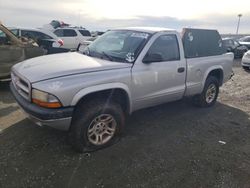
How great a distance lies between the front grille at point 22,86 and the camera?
3.49 metres

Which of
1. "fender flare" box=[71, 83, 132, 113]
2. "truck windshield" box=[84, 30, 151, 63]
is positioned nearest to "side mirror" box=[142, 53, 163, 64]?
"truck windshield" box=[84, 30, 151, 63]

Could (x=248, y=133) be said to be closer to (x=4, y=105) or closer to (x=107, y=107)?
(x=107, y=107)

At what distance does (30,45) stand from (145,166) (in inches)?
198

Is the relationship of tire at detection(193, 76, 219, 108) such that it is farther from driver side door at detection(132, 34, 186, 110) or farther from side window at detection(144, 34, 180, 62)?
side window at detection(144, 34, 180, 62)

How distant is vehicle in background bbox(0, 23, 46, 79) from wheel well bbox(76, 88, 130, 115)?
3865 mm


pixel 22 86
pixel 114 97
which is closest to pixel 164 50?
pixel 114 97

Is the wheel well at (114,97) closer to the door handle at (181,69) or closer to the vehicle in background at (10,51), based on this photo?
the door handle at (181,69)

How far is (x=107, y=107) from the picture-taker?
12.3 ft

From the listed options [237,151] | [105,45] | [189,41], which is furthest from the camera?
[189,41]

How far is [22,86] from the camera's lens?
12.0ft

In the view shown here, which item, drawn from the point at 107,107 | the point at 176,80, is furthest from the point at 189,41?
the point at 107,107

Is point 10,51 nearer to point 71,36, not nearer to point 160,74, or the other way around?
point 160,74

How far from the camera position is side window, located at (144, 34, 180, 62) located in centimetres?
418

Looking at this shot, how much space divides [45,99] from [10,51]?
4093mm
